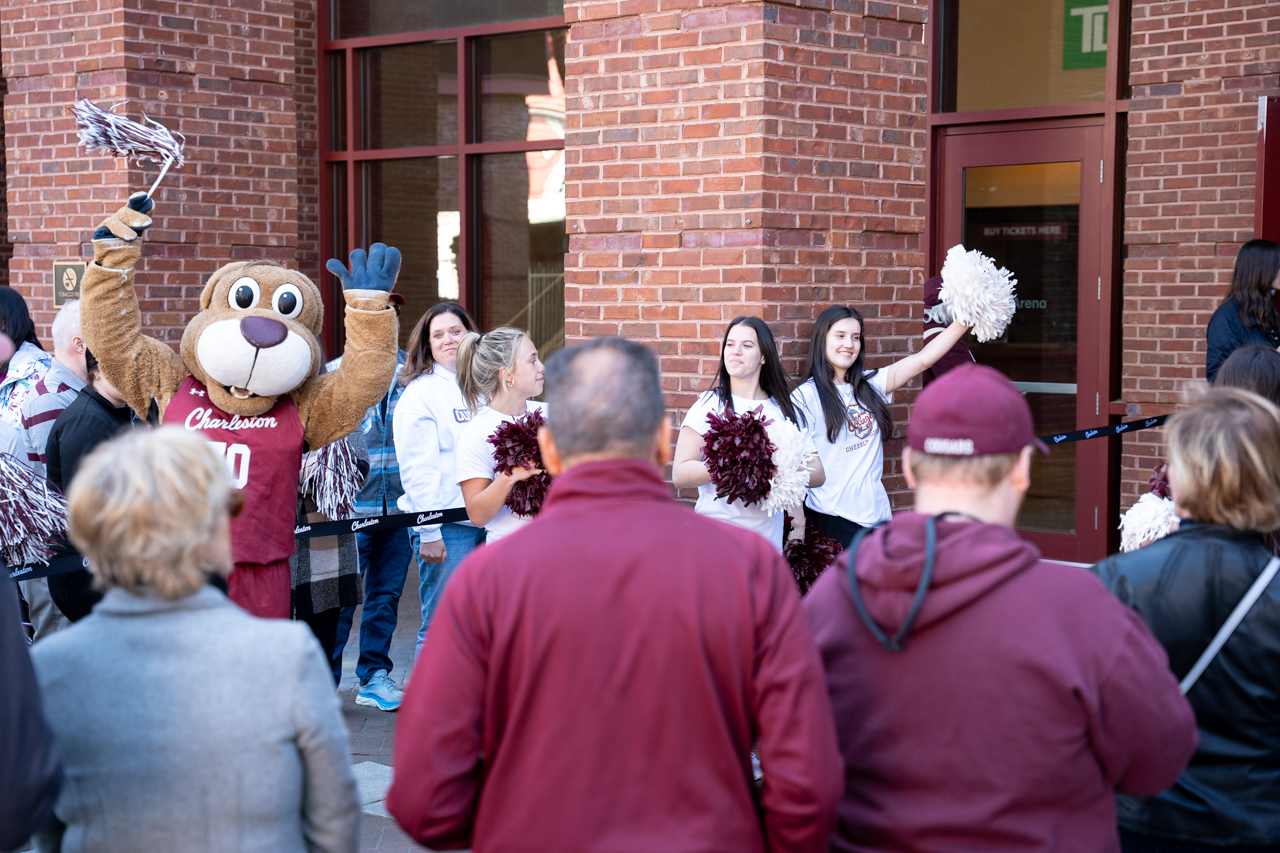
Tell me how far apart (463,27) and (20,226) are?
10.9 ft

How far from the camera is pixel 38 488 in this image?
5.12 m

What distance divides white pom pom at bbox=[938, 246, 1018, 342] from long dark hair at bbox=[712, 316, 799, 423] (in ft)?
2.68

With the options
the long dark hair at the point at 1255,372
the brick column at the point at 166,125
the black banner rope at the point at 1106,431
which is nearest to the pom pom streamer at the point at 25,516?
the brick column at the point at 166,125

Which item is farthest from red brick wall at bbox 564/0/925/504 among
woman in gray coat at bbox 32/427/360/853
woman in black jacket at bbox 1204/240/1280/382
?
woman in gray coat at bbox 32/427/360/853

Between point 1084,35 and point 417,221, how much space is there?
4.90 metres

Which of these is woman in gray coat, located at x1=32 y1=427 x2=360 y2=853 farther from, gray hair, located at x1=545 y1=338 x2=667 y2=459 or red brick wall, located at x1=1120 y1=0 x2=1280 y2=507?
red brick wall, located at x1=1120 y1=0 x2=1280 y2=507

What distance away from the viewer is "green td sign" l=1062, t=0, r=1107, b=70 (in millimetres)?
9062

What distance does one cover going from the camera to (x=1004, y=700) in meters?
2.28

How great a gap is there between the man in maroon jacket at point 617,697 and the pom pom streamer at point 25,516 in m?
3.26

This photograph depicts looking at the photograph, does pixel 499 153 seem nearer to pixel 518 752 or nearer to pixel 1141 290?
pixel 1141 290

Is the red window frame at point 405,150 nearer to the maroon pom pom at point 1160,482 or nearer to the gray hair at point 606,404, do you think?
the maroon pom pom at point 1160,482

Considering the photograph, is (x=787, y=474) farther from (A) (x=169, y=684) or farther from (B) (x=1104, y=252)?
(B) (x=1104, y=252)

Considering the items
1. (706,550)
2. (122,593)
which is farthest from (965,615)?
(122,593)

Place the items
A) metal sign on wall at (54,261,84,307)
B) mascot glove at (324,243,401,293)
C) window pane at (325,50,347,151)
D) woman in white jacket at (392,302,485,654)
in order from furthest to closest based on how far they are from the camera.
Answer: window pane at (325,50,347,151), metal sign on wall at (54,261,84,307), woman in white jacket at (392,302,485,654), mascot glove at (324,243,401,293)
